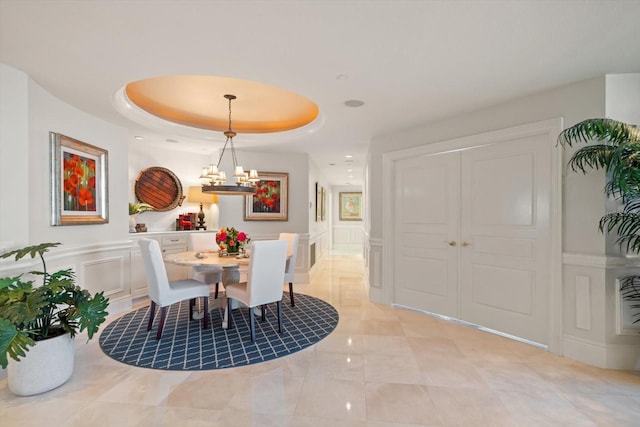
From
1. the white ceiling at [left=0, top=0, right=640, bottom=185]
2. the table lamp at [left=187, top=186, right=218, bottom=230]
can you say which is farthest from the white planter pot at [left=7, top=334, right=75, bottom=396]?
the table lamp at [left=187, top=186, right=218, bottom=230]

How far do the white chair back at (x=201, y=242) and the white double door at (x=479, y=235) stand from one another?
257cm

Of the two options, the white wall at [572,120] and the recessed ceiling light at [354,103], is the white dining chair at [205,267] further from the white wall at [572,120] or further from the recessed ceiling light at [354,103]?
the white wall at [572,120]

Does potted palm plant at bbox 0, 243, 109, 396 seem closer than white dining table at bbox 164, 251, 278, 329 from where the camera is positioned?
Yes

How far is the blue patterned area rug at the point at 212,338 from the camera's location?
8.41 ft

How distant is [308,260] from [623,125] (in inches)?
170

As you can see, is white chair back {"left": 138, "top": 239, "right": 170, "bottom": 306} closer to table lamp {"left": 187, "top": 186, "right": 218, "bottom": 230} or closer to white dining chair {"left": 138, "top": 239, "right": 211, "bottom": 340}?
white dining chair {"left": 138, "top": 239, "right": 211, "bottom": 340}

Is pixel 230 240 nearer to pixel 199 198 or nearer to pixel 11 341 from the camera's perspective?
pixel 11 341

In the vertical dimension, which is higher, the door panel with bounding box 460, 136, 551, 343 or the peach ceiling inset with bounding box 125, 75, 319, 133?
the peach ceiling inset with bounding box 125, 75, 319, 133

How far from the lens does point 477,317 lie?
337 cm

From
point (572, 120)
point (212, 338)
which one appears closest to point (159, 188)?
point (212, 338)

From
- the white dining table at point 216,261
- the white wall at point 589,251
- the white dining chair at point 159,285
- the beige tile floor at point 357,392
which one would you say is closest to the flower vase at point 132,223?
the white dining table at point 216,261

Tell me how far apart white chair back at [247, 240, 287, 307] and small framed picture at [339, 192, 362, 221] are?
7.82 meters

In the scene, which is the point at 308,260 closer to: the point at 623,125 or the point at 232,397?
the point at 232,397

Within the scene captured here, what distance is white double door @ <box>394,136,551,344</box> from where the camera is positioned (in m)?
2.92
